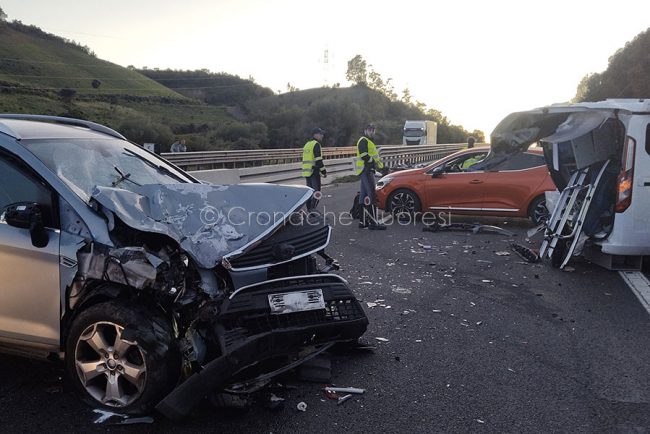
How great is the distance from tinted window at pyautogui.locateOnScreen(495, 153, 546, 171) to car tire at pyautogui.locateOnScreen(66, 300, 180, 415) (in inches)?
340

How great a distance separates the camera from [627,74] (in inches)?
1630

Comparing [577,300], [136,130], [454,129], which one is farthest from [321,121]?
Result: [577,300]

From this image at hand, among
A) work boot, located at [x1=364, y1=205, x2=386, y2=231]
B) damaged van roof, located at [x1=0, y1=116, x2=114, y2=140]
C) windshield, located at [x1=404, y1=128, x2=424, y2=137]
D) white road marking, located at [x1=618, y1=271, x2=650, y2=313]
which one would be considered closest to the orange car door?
work boot, located at [x1=364, y1=205, x2=386, y2=231]

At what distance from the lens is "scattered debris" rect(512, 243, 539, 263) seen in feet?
24.9

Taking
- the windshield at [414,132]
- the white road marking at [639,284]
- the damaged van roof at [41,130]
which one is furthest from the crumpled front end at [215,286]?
the windshield at [414,132]

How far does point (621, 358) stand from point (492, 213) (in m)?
6.43

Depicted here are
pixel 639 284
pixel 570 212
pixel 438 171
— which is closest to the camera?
pixel 639 284

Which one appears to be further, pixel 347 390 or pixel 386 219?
pixel 386 219

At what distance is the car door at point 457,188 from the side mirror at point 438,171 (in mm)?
32

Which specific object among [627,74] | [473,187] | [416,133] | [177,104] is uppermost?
[177,104]

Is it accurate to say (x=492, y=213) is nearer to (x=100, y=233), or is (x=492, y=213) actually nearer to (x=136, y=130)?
(x=100, y=233)

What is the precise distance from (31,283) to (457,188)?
28.4 feet

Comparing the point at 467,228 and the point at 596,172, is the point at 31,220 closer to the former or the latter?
the point at 596,172

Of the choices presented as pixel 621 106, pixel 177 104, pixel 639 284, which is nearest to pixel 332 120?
pixel 177 104
